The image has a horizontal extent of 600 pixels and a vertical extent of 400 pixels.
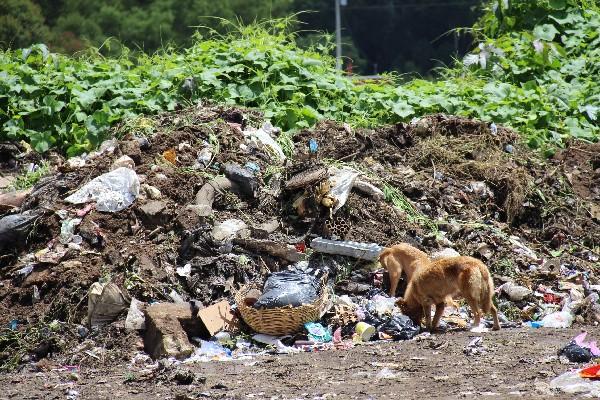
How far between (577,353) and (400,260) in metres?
1.91

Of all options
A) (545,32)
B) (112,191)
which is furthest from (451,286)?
(545,32)

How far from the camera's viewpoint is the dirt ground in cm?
584

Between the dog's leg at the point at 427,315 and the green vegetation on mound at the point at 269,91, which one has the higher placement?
the green vegetation on mound at the point at 269,91

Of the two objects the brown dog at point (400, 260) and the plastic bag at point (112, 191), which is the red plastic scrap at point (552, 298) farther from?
the plastic bag at point (112, 191)

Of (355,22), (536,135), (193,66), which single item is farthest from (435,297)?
(355,22)

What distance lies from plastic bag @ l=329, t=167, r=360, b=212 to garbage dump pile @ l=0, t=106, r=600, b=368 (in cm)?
1

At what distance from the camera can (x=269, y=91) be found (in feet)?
36.0

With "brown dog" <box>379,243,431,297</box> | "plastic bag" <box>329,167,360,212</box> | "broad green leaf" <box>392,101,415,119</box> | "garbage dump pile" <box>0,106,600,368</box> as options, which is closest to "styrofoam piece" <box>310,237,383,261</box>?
"garbage dump pile" <box>0,106,600,368</box>

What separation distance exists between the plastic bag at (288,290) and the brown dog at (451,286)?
2.42 ft

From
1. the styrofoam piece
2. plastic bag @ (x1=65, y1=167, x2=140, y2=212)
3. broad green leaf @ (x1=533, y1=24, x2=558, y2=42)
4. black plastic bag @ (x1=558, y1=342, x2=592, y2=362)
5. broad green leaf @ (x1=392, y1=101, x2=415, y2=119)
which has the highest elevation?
broad green leaf @ (x1=533, y1=24, x2=558, y2=42)

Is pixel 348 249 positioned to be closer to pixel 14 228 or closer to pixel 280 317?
pixel 280 317

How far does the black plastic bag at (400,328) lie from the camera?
23.7ft

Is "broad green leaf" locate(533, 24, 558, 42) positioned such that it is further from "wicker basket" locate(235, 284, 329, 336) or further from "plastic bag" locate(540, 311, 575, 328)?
"wicker basket" locate(235, 284, 329, 336)

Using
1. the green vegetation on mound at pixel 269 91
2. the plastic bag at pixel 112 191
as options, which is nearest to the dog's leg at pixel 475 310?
the plastic bag at pixel 112 191
